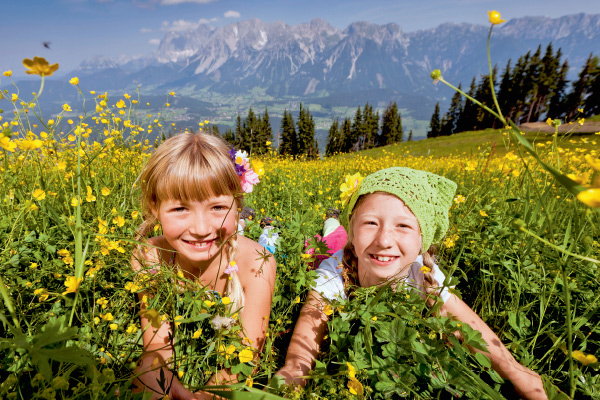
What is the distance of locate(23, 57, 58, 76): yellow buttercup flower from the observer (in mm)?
692

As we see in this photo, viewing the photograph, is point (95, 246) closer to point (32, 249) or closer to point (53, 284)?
point (53, 284)

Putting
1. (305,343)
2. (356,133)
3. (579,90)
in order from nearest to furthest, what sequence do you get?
(305,343)
(579,90)
(356,133)

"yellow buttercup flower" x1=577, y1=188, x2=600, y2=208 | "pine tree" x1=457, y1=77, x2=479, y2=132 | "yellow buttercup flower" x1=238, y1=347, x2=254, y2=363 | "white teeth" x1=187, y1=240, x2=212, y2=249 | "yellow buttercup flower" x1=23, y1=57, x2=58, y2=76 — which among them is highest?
"yellow buttercup flower" x1=23, y1=57, x2=58, y2=76

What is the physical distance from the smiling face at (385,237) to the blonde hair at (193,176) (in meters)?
0.79

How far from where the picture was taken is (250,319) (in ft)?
5.96

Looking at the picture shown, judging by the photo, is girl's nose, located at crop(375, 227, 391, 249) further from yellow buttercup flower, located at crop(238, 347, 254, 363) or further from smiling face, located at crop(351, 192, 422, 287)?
yellow buttercup flower, located at crop(238, 347, 254, 363)

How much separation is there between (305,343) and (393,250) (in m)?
0.71

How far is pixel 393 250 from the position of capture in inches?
68.6

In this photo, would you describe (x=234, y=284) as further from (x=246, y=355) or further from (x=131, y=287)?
(x=246, y=355)

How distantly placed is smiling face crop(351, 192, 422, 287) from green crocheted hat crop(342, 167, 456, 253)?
2.0 inches

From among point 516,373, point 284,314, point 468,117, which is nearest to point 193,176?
point 284,314

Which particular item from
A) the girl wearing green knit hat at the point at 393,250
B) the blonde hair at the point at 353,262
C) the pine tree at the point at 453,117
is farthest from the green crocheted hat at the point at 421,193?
the pine tree at the point at 453,117

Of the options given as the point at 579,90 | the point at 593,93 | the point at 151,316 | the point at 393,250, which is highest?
the point at 151,316

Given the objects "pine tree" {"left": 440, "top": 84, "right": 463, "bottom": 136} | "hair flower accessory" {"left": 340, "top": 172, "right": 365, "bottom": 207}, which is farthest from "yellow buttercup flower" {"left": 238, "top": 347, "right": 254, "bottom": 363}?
"pine tree" {"left": 440, "top": 84, "right": 463, "bottom": 136}
